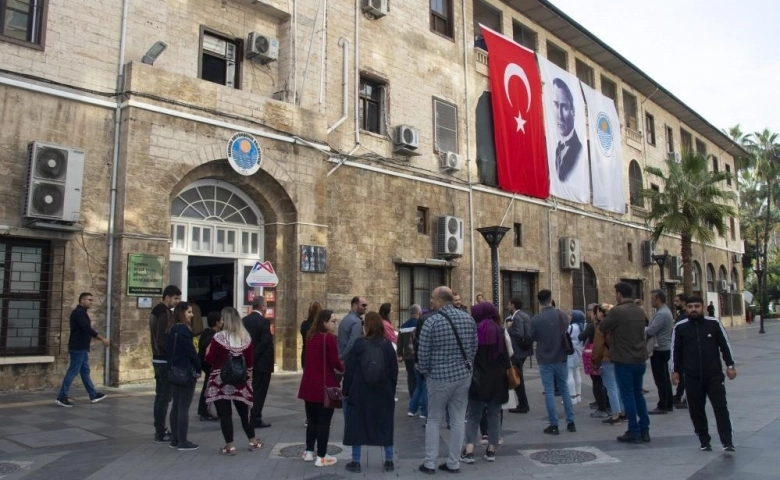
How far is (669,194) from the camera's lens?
2592cm

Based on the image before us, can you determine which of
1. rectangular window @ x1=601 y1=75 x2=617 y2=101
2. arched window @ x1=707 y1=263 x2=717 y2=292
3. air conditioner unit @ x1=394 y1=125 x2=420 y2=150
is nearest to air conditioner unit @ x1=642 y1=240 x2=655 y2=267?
rectangular window @ x1=601 y1=75 x2=617 y2=101

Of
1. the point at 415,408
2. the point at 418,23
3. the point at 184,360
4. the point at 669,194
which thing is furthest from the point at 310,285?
the point at 669,194

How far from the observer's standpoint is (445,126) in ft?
66.5

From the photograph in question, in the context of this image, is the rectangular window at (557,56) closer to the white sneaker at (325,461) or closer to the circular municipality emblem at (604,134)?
the circular municipality emblem at (604,134)

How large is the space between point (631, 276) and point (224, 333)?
25.7 metres

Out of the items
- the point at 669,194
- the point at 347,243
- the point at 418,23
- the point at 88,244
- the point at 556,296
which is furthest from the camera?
the point at 669,194

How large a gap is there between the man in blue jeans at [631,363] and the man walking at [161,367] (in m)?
5.32

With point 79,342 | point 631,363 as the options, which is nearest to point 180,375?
point 79,342

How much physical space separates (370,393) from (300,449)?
150 centimetres

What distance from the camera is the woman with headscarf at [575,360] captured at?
33.6ft

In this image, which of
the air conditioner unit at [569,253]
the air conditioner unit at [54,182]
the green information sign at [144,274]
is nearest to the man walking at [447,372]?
the green information sign at [144,274]

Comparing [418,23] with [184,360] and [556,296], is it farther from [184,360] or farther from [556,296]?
[184,360]

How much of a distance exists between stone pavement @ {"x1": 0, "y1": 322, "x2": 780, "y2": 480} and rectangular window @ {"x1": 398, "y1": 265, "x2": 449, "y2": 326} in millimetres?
7877

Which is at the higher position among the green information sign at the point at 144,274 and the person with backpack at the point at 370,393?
the green information sign at the point at 144,274
